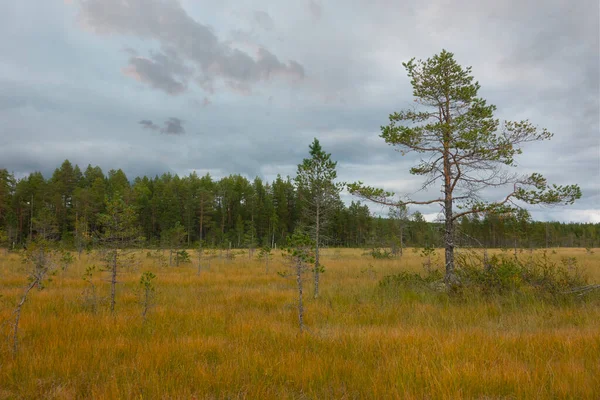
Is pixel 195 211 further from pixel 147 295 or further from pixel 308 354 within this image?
pixel 308 354

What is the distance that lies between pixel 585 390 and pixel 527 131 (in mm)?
8341

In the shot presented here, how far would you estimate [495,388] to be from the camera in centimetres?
357

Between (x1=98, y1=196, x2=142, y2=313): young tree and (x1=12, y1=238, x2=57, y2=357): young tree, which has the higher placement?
(x1=98, y1=196, x2=142, y2=313): young tree

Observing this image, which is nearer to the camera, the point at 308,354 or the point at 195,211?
the point at 308,354

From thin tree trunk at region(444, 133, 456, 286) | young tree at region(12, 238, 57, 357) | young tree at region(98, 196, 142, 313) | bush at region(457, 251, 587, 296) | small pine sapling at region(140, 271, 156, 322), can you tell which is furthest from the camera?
thin tree trunk at region(444, 133, 456, 286)

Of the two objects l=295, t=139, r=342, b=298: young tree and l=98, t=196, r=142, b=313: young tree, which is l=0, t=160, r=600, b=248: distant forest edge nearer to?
l=295, t=139, r=342, b=298: young tree

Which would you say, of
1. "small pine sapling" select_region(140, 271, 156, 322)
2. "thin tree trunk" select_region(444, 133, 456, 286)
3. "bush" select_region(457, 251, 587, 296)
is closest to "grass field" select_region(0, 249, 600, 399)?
"small pine sapling" select_region(140, 271, 156, 322)

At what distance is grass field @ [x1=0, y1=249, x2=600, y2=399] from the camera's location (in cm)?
358

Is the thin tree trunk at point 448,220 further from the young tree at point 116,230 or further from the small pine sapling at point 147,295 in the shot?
the young tree at point 116,230

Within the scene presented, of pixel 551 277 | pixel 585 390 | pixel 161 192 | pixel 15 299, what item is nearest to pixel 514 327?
pixel 585 390

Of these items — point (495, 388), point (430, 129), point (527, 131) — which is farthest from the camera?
point (430, 129)

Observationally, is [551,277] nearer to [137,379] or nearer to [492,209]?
[492,209]

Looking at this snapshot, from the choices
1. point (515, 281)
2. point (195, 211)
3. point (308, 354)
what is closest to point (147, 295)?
point (308, 354)

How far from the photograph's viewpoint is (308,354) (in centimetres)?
465
